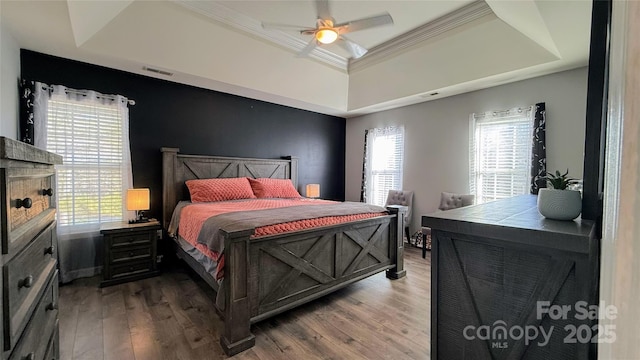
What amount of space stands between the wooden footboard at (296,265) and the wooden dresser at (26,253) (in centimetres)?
94

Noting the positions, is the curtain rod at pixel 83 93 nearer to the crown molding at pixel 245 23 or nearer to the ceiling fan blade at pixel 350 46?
the crown molding at pixel 245 23

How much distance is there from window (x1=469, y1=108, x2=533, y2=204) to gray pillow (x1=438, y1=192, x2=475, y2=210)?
0.20 metres

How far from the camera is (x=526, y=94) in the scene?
12.2ft

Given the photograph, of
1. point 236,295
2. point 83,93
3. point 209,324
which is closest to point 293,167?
point 83,93

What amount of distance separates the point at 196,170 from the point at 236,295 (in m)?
2.54

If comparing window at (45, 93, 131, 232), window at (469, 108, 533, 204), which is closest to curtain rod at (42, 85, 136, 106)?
window at (45, 93, 131, 232)

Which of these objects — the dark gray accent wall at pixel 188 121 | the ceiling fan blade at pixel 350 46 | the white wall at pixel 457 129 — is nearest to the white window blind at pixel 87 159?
the dark gray accent wall at pixel 188 121

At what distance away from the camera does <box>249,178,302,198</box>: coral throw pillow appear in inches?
172

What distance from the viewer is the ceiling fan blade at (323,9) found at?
2.45 metres

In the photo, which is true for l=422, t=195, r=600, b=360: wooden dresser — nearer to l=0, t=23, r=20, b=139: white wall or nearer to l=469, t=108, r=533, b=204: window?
l=469, t=108, r=533, b=204: window

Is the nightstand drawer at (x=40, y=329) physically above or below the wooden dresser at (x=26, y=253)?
below

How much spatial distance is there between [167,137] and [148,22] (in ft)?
4.66

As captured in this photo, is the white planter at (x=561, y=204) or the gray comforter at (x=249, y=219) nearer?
the white planter at (x=561, y=204)

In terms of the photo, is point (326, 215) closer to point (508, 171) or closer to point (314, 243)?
point (314, 243)
